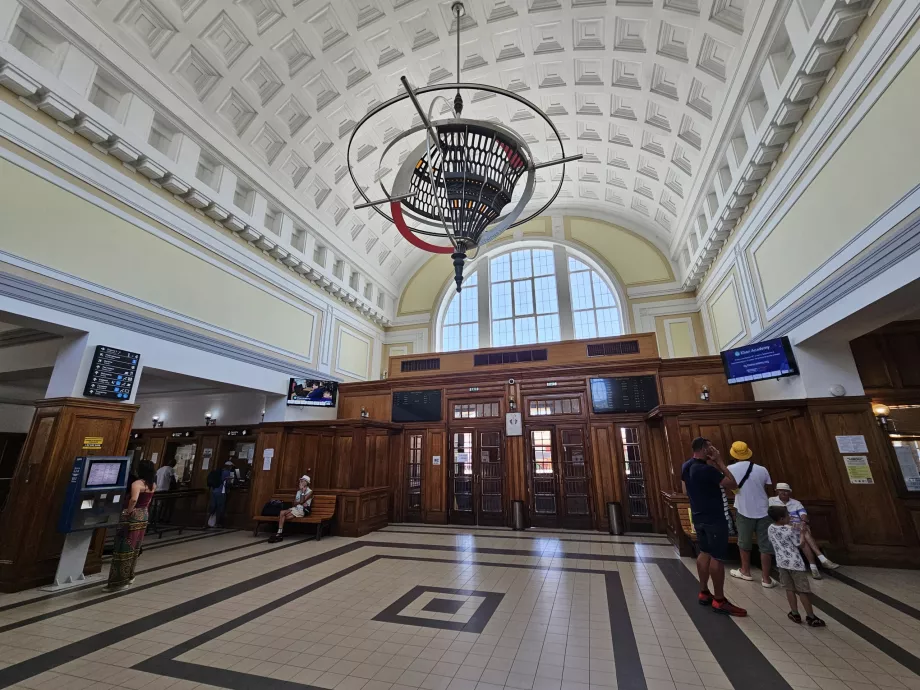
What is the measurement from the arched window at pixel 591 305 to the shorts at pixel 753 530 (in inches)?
316

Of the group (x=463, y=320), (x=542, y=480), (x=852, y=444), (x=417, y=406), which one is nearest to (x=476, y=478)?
(x=542, y=480)

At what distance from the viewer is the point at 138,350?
18.9 ft

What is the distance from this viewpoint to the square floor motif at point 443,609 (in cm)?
331

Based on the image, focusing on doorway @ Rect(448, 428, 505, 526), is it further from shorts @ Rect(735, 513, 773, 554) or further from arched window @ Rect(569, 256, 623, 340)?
arched window @ Rect(569, 256, 623, 340)

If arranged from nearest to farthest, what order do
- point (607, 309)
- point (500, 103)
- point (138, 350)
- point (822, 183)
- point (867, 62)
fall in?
point (867, 62), point (822, 183), point (138, 350), point (500, 103), point (607, 309)

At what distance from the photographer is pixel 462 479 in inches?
335

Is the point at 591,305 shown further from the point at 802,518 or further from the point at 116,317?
the point at 116,317

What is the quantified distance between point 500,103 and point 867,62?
6.52 m

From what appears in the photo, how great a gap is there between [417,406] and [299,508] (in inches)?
128

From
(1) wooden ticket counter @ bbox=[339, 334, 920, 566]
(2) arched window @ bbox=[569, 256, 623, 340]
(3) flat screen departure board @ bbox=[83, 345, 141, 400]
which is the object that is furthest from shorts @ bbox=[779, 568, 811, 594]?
(2) arched window @ bbox=[569, 256, 623, 340]

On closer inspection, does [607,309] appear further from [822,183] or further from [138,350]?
[138,350]

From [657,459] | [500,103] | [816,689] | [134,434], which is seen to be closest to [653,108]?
[500,103]

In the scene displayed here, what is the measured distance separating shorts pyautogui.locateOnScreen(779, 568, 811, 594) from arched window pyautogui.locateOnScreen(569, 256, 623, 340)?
9068mm

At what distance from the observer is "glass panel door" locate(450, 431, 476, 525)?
8305 mm
